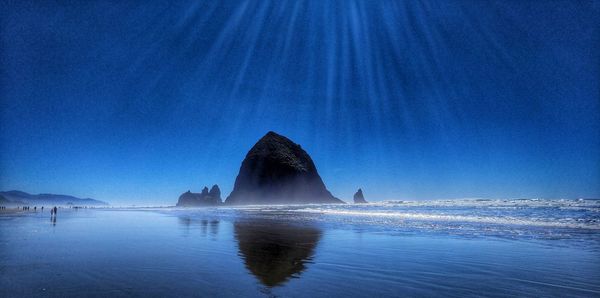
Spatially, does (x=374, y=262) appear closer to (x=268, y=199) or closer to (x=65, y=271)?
(x=65, y=271)

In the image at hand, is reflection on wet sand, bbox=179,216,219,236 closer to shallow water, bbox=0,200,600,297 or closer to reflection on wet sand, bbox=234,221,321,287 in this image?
shallow water, bbox=0,200,600,297

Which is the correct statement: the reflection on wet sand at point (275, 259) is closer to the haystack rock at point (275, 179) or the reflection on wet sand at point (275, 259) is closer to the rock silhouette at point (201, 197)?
the haystack rock at point (275, 179)

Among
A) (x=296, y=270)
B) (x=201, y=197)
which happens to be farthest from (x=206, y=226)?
(x=201, y=197)

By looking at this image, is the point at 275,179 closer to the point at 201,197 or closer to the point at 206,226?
the point at 201,197

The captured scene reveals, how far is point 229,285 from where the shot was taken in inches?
223

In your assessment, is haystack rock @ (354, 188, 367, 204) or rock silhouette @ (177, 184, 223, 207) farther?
haystack rock @ (354, 188, 367, 204)

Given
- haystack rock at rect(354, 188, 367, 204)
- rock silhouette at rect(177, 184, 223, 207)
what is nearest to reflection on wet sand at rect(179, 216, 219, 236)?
rock silhouette at rect(177, 184, 223, 207)

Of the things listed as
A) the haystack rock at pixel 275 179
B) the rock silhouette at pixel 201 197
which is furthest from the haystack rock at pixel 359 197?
Result: the rock silhouette at pixel 201 197

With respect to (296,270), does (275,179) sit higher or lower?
higher

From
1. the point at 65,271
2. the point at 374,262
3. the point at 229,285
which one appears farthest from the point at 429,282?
the point at 65,271

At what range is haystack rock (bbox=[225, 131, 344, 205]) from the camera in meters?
131

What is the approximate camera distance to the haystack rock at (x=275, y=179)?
13062 centimetres

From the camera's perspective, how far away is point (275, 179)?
132m

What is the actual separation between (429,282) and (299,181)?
12777 centimetres
